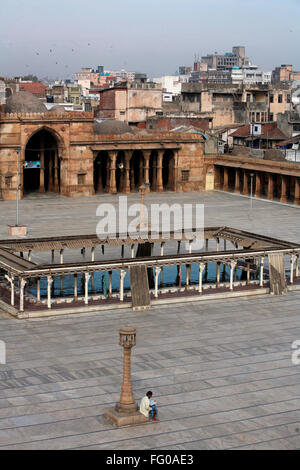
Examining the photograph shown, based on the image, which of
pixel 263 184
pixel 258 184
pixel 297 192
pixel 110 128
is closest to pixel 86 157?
pixel 110 128

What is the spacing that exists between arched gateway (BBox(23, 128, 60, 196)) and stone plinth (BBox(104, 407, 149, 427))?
50.2m

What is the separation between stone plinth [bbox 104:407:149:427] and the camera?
73.6ft

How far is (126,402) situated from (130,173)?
5617 centimetres

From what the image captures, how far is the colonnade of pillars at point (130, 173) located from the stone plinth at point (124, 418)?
51.3 m

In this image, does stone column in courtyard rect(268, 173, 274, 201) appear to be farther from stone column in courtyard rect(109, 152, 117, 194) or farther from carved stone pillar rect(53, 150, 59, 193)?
carved stone pillar rect(53, 150, 59, 193)

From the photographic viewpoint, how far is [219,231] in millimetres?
42531

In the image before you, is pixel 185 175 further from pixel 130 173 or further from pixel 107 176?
pixel 107 176

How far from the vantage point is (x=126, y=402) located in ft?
75.1

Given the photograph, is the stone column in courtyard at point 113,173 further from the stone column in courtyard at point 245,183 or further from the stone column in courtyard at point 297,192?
the stone column in courtyard at point 297,192

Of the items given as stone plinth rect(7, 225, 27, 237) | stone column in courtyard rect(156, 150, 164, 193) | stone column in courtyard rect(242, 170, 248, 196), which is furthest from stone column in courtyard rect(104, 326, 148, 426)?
stone column in courtyard rect(156, 150, 164, 193)
